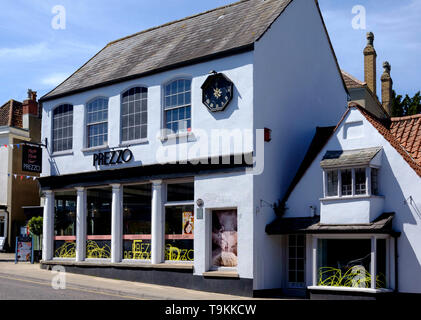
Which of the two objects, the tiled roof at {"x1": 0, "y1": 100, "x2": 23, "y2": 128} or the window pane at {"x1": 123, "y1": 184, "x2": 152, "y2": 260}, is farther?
the tiled roof at {"x1": 0, "y1": 100, "x2": 23, "y2": 128}

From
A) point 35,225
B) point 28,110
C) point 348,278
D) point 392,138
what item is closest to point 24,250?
point 35,225

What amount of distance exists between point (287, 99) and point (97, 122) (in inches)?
302

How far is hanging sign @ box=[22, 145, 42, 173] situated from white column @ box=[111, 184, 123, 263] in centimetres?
479

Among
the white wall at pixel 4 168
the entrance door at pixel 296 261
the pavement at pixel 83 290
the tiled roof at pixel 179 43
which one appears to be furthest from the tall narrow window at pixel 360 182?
the white wall at pixel 4 168

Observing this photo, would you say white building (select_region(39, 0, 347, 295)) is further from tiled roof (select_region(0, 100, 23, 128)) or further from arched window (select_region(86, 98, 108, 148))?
tiled roof (select_region(0, 100, 23, 128))

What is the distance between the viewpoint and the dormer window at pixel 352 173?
1611 centimetres

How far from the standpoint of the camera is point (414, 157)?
17.0 m

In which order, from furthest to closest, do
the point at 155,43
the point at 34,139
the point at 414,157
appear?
the point at 34,139
the point at 155,43
the point at 414,157

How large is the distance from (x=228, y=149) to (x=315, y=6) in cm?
815

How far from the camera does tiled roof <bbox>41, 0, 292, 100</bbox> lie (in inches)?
757

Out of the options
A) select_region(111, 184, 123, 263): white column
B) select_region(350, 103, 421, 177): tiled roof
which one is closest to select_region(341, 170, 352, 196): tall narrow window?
select_region(350, 103, 421, 177): tiled roof

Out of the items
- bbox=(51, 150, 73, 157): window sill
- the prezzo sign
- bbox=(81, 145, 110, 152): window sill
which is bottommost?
the prezzo sign
